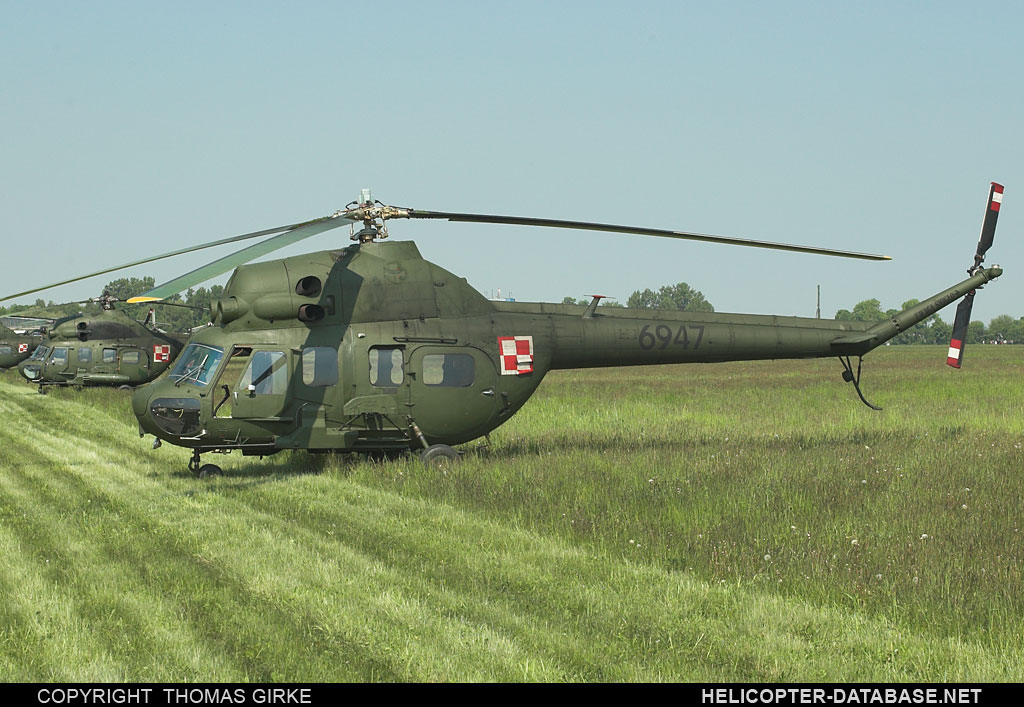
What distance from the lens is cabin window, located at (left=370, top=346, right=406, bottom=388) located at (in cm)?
1368

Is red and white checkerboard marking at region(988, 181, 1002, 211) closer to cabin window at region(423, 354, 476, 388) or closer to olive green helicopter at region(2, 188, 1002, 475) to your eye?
olive green helicopter at region(2, 188, 1002, 475)

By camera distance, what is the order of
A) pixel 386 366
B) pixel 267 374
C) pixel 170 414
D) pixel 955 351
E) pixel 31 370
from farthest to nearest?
pixel 31 370, pixel 955 351, pixel 386 366, pixel 267 374, pixel 170 414

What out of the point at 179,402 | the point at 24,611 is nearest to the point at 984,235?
the point at 179,402

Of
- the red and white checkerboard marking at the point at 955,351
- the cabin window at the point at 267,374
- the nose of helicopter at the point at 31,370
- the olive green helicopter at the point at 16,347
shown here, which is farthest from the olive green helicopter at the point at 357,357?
the olive green helicopter at the point at 16,347

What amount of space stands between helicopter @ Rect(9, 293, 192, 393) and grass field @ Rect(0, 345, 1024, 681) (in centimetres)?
1821

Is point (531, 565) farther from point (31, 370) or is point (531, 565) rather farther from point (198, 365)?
point (31, 370)

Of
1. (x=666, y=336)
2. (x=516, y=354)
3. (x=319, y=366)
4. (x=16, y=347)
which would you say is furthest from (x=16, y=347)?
(x=666, y=336)

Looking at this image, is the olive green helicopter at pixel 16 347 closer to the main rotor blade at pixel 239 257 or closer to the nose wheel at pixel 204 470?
the nose wheel at pixel 204 470

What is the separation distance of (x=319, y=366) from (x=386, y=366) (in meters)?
0.98

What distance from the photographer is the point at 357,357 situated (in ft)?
44.5

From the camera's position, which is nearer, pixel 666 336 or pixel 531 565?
pixel 531 565

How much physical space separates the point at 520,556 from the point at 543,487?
3.16 m

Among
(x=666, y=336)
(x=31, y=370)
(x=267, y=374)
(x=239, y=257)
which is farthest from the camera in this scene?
(x=31, y=370)
